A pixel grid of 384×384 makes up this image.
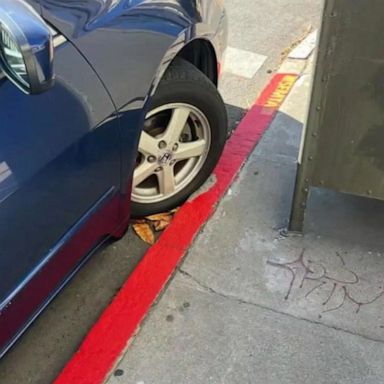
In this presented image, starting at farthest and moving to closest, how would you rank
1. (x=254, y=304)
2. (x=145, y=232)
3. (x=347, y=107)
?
1. (x=145, y=232)
2. (x=254, y=304)
3. (x=347, y=107)

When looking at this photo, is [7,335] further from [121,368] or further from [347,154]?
[347,154]

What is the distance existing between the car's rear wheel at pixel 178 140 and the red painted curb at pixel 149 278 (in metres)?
0.14

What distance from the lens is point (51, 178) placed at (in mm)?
2045

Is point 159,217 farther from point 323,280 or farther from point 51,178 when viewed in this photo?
point 51,178

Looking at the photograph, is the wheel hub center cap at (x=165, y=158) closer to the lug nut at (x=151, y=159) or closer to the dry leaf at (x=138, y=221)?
the lug nut at (x=151, y=159)

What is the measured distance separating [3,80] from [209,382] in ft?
4.44

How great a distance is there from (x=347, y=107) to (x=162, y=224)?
3.73ft

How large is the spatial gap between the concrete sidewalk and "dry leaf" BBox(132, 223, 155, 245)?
0.78 feet

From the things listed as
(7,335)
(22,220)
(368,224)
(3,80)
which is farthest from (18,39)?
(368,224)

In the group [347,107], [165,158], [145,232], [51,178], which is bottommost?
[145,232]

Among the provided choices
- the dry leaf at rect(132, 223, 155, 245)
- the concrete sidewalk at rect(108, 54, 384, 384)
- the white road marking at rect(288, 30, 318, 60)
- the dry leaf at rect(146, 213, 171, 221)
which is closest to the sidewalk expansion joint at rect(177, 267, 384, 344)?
the concrete sidewalk at rect(108, 54, 384, 384)

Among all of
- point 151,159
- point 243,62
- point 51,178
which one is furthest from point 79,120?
point 243,62

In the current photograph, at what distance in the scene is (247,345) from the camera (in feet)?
8.10

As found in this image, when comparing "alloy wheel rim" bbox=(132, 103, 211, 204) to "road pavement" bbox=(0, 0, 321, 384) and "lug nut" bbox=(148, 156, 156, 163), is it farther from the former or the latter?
"road pavement" bbox=(0, 0, 321, 384)
